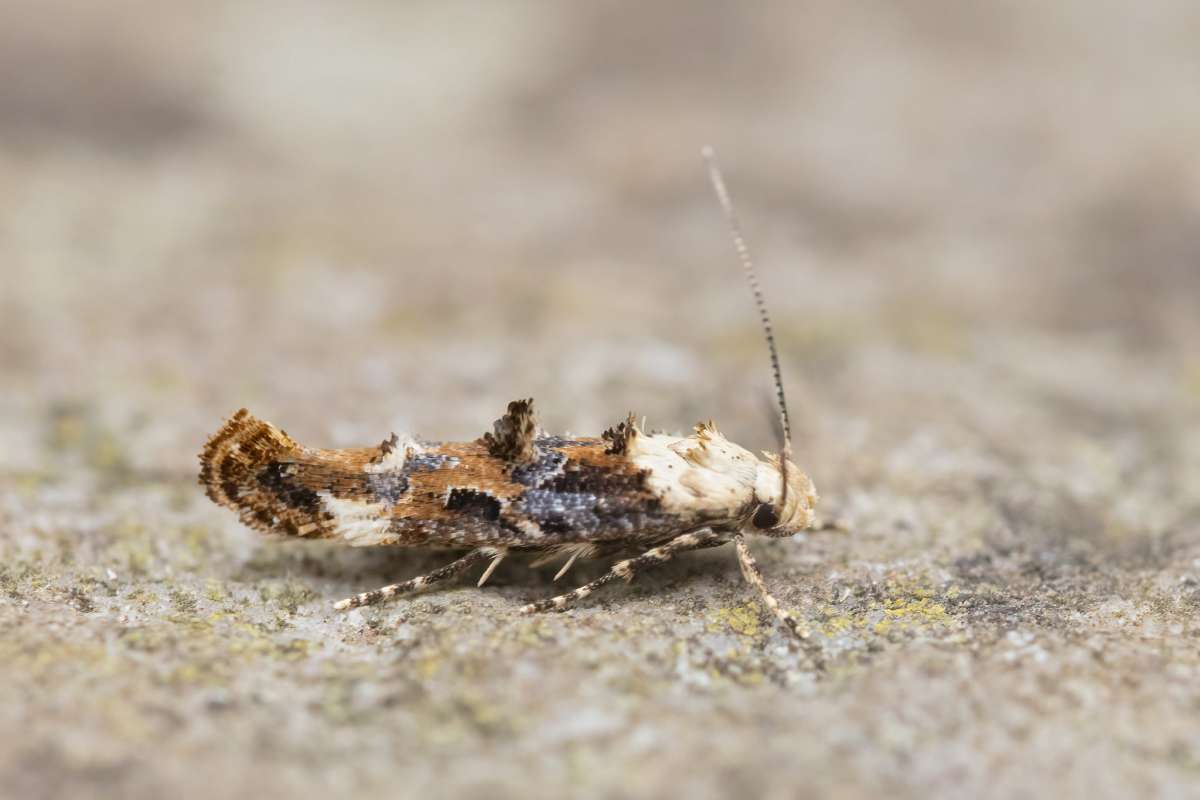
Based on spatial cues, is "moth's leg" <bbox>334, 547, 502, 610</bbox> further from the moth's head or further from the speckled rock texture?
the moth's head

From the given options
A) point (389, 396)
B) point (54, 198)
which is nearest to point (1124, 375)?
point (389, 396)

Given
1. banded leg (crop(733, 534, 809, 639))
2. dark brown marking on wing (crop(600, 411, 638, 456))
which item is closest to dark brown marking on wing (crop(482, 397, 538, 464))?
dark brown marking on wing (crop(600, 411, 638, 456))

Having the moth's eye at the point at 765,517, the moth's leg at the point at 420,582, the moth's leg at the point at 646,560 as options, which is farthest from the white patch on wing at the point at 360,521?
the moth's eye at the point at 765,517

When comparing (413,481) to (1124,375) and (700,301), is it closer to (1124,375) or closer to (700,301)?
(700,301)

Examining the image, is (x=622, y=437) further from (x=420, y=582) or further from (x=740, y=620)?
(x=420, y=582)

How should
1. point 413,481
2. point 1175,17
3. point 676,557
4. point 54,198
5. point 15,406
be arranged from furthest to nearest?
1. point 1175,17
2. point 54,198
3. point 15,406
4. point 676,557
5. point 413,481
